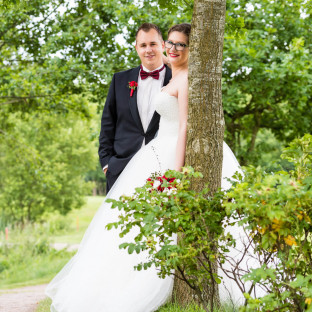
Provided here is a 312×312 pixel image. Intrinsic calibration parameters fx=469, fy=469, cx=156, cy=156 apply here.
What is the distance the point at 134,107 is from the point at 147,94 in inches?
7.9

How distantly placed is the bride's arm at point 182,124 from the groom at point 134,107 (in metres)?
0.72

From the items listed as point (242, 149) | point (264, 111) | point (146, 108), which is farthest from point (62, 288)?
point (264, 111)

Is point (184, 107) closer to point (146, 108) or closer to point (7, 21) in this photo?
point (146, 108)

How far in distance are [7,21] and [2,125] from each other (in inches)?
228

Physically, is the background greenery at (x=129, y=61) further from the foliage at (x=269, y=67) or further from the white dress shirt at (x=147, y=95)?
the white dress shirt at (x=147, y=95)

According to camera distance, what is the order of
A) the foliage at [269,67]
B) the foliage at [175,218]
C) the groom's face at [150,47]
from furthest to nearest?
the foliage at [269,67]
the groom's face at [150,47]
the foliage at [175,218]

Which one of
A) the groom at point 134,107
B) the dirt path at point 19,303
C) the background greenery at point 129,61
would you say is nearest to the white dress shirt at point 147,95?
the groom at point 134,107

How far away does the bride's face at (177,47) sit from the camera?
155 inches

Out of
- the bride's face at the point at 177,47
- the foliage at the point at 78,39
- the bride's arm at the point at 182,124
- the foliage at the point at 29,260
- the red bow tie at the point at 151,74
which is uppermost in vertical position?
the foliage at the point at 78,39

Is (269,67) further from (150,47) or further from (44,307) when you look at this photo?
(44,307)

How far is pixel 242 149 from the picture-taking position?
9969 millimetres

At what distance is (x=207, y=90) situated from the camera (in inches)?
134

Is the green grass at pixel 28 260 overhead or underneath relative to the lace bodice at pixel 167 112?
underneath

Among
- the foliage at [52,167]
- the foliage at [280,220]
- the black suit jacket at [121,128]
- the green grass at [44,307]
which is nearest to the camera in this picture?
the foliage at [280,220]
